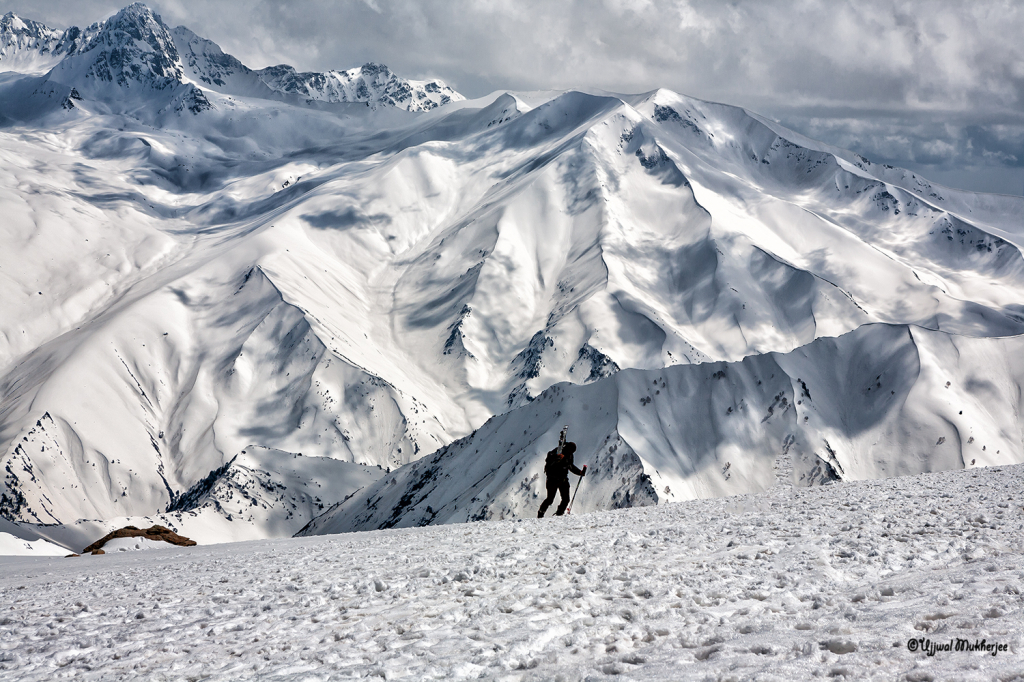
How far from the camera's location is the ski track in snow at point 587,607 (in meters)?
7.24

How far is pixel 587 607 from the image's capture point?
9.13 metres

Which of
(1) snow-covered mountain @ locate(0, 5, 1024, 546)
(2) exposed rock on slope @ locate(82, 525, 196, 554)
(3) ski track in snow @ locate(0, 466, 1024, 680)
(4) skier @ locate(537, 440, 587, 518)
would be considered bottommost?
(1) snow-covered mountain @ locate(0, 5, 1024, 546)

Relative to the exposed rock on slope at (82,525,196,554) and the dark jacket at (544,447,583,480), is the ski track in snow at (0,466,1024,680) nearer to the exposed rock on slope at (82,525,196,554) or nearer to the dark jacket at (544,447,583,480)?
the dark jacket at (544,447,583,480)

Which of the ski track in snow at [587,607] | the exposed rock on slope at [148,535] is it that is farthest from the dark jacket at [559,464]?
the exposed rock on slope at [148,535]

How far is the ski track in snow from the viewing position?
23.8ft

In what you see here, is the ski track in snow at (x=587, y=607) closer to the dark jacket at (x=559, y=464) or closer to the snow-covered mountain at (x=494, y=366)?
the dark jacket at (x=559, y=464)

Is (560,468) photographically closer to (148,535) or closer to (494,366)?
(148,535)

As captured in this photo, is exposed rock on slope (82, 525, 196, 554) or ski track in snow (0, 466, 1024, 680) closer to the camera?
ski track in snow (0, 466, 1024, 680)

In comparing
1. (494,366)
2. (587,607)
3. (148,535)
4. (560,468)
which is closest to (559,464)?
(560,468)

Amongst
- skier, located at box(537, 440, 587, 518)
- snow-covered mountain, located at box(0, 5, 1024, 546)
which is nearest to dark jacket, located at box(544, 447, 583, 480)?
skier, located at box(537, 440, 587, 518)

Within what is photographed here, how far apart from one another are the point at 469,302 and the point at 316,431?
154 feet

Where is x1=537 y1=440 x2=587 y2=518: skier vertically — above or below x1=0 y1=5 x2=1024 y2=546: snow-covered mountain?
above

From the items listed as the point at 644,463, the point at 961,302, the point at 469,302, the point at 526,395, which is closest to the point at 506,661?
the point at 644,463

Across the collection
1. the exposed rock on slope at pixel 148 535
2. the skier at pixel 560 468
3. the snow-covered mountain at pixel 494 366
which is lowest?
the snow-covered mountain at pixel 494 366
